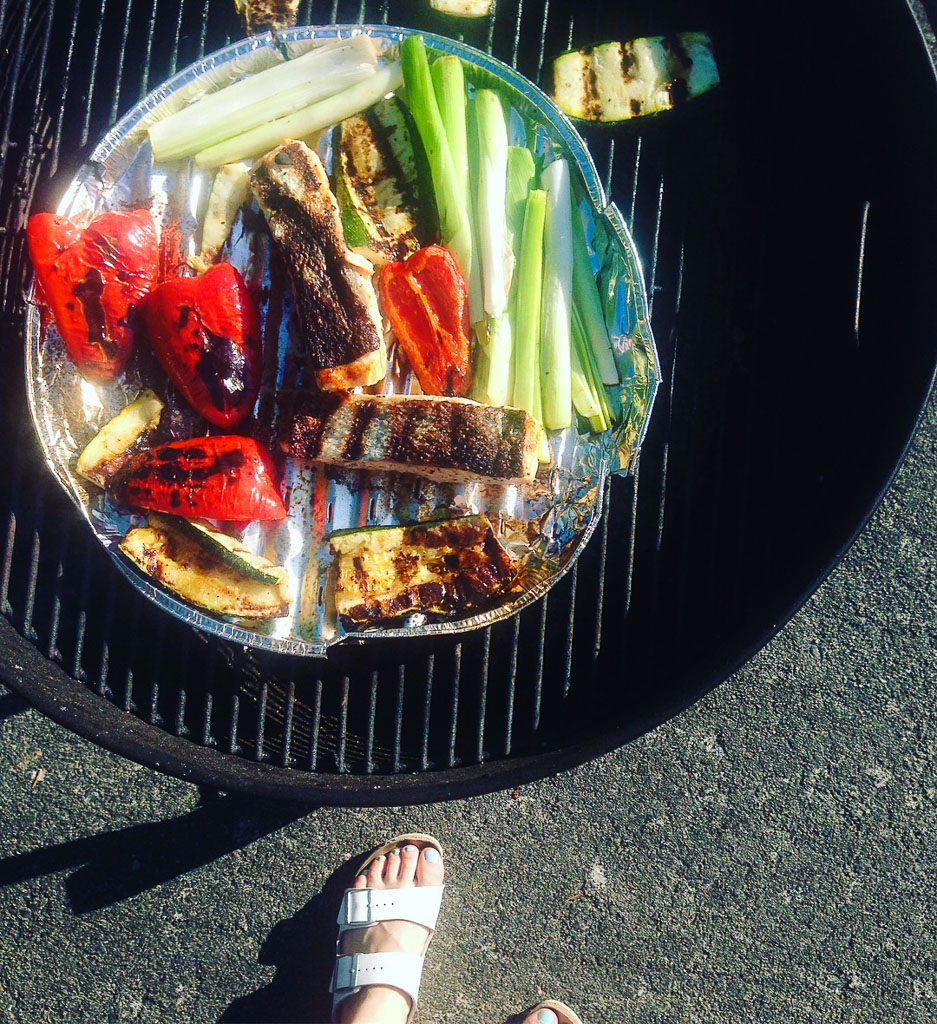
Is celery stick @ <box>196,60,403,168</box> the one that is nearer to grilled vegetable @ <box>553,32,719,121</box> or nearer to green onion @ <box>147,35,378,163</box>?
green onion @ <box>147,35,378,163</box>

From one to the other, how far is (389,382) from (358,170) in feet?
2.29

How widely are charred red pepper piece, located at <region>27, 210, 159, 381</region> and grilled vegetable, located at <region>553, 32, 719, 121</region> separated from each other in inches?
62.1

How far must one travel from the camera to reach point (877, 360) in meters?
2.79

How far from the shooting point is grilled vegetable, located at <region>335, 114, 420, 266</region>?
2.66m

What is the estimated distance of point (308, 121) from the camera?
2670 mm

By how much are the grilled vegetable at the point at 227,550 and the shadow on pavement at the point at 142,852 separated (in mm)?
1681

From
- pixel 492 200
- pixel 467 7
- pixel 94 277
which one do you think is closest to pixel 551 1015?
pixel 492 200

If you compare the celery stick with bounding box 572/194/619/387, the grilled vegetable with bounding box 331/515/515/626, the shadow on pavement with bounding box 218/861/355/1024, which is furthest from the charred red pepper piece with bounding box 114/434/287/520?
the shadow on pavement with bounding box 218/861/355/1024

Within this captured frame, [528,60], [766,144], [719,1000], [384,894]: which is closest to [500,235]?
[528,60]

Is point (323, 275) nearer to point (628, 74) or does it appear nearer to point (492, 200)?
point (492, 200)

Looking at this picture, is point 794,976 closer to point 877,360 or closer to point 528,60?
point 877,360

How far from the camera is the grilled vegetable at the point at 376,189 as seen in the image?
2664 mm

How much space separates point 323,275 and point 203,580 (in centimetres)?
100

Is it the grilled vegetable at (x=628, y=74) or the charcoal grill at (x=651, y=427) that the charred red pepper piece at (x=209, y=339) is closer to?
the charcoal grill at (x=651, y=427)
